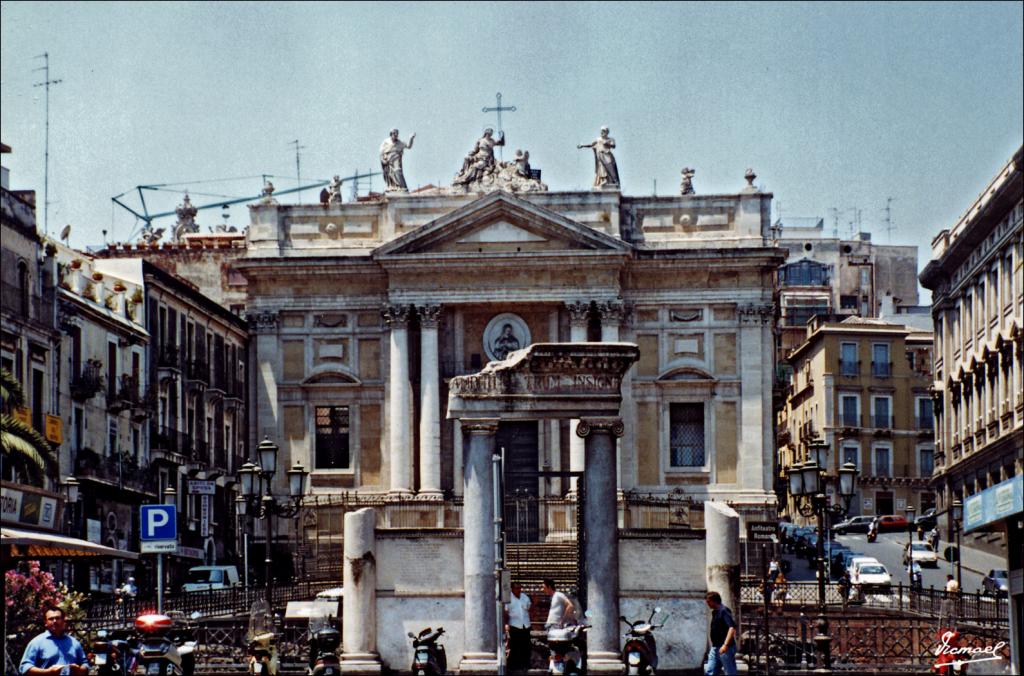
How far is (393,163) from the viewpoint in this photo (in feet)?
243

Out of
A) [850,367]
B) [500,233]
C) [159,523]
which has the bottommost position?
[159,523]

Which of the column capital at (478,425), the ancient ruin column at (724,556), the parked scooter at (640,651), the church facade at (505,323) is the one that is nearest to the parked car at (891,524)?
the church facade at (505,323)

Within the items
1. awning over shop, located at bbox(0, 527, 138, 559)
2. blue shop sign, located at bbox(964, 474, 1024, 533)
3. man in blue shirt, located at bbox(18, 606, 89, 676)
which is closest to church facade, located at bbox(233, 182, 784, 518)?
awning over shop, located at bbox(0, 527, 138, 559)

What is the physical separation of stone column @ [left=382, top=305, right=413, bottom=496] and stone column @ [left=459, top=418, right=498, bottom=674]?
35.5m

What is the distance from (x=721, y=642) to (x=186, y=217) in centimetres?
7458

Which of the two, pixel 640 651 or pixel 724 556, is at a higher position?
pixel 724 556

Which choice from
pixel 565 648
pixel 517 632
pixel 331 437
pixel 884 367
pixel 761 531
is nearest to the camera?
pixel 565 648

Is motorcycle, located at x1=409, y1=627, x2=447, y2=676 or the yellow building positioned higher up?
the yellow building

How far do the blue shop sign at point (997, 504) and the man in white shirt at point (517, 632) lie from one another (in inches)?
382

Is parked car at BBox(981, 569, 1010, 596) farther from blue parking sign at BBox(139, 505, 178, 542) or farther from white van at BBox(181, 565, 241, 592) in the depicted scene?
blue parking sign at BBox(139, 505, 178, 542)

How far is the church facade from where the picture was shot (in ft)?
234

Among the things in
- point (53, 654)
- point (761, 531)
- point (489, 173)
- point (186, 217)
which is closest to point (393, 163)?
point (489, 173)

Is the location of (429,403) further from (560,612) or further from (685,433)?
(560,612)

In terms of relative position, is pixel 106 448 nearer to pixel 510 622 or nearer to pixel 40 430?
pixel 40 430
